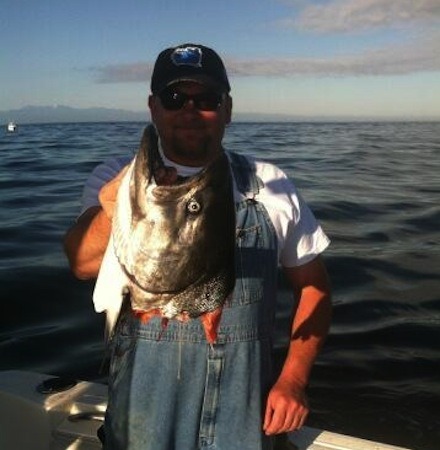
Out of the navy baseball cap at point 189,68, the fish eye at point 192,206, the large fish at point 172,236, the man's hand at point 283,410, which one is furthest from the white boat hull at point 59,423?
the navy baseball cap at point 189,68

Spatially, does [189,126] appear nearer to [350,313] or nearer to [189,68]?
[189,68]

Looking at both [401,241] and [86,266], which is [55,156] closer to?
[401,241]

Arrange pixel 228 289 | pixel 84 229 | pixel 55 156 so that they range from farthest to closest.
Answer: pixel 55 156 → pixel 84 229 → pixel 228 289

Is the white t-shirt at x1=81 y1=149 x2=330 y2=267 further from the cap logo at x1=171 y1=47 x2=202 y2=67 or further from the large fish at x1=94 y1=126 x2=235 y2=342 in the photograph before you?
the large fish at x1=94 y1=126 x2=235 y2=342

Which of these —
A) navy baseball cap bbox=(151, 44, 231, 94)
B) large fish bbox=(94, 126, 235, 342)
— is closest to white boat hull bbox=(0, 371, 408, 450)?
large fish bbox=(94, 126, 235, 342)

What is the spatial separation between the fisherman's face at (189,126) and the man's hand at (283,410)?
1.28 meters

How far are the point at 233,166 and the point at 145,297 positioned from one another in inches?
45.4

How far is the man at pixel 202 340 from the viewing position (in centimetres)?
277

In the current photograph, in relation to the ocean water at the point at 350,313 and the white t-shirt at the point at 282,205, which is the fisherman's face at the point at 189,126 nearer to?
the white t-shirt at the point at 282,205

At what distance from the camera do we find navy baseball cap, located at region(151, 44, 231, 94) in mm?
2803

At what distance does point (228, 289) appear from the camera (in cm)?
223

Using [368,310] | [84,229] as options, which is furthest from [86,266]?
[368,310]

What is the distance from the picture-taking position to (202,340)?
108 inches

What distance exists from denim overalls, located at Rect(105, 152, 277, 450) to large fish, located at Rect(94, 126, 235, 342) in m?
0.61
